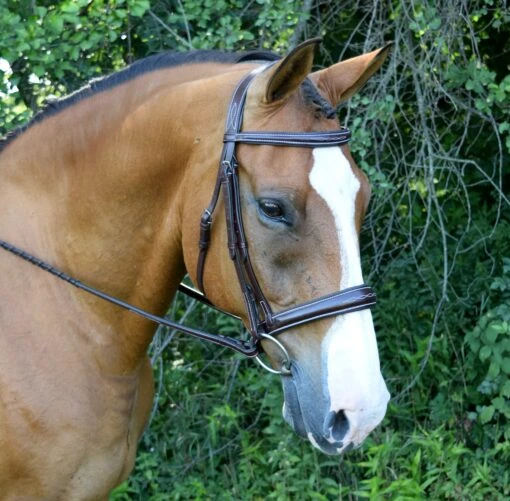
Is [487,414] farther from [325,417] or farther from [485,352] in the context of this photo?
[325,417]

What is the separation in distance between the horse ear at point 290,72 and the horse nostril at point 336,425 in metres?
0.87

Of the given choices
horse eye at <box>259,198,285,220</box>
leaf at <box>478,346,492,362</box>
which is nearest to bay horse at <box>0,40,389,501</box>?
horse eye at <box>259,198,285,220</box>

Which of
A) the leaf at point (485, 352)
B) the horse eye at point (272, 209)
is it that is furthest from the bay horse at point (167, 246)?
the leaf at point (485, 352)

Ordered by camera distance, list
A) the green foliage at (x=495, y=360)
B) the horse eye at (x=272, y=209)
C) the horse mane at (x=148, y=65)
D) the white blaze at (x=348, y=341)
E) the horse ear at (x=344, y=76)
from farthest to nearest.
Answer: the green foliage at (x=495, y=360) < the horse mane at (x=148, y=65) < the horse ear at (x=344, y=76) < the horse eye at (x=272, y=209) < the white blaze at (x=348, y=341)

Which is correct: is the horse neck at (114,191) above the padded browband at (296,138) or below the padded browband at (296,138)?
below

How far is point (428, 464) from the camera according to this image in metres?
4.21

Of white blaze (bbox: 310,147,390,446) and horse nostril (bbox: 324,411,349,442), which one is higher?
white blaze (bbox: 310,147,390,446)

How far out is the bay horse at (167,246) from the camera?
7.09 feet

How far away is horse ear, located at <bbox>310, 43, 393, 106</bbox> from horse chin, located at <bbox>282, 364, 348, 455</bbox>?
0.83m

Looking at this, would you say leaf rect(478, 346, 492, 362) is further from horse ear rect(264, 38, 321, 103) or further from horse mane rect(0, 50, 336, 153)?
horse ear rect(264, 38, 321, 103)

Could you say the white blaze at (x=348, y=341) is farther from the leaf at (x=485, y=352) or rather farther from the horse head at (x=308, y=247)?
the leaf at (x=485, y=352)

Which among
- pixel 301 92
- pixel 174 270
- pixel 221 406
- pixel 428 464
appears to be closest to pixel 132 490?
pixel 221 406

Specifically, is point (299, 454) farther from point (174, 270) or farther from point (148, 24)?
point (148, 24)

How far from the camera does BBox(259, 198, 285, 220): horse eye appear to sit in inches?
86.5
